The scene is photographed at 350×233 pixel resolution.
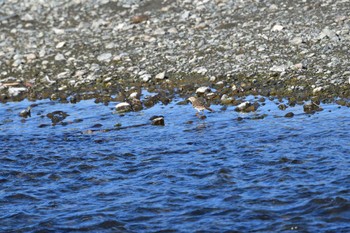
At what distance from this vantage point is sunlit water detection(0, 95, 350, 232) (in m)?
10.6

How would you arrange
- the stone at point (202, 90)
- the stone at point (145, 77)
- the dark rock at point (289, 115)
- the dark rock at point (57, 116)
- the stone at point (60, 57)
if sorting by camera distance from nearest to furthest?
the dark rock at point (289, 115)
the dark rock at point (57, 116)
the stone at point (202, 90)
the stone at point (145, 77)
the stone at point (60, 57)

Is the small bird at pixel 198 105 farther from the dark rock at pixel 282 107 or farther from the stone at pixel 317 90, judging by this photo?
the stone at pixel 317 90

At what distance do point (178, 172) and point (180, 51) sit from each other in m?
8.67

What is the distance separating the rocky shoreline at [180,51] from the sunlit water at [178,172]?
1.40 metres

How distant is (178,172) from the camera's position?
12742 millimetres

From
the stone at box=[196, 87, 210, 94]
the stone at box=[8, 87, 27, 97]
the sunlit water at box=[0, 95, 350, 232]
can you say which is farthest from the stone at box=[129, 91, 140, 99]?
the stone at box=[8, 87, 27, 97]

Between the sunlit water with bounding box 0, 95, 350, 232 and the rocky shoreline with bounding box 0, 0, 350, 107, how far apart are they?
1.40 metres

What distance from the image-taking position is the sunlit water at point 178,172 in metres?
10.6

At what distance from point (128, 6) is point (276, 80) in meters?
9.11

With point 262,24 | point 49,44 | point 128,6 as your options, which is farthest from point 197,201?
point 128,6

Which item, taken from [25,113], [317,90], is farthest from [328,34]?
[25,113]

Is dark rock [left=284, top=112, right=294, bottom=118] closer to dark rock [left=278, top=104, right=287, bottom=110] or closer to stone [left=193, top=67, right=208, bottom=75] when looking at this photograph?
dark rock [left=278, top=104, right=287, bottom=110]

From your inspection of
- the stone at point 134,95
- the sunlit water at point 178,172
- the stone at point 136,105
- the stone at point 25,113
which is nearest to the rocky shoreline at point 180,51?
the stone at point 134,95

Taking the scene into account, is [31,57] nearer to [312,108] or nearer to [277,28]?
[277,28]
